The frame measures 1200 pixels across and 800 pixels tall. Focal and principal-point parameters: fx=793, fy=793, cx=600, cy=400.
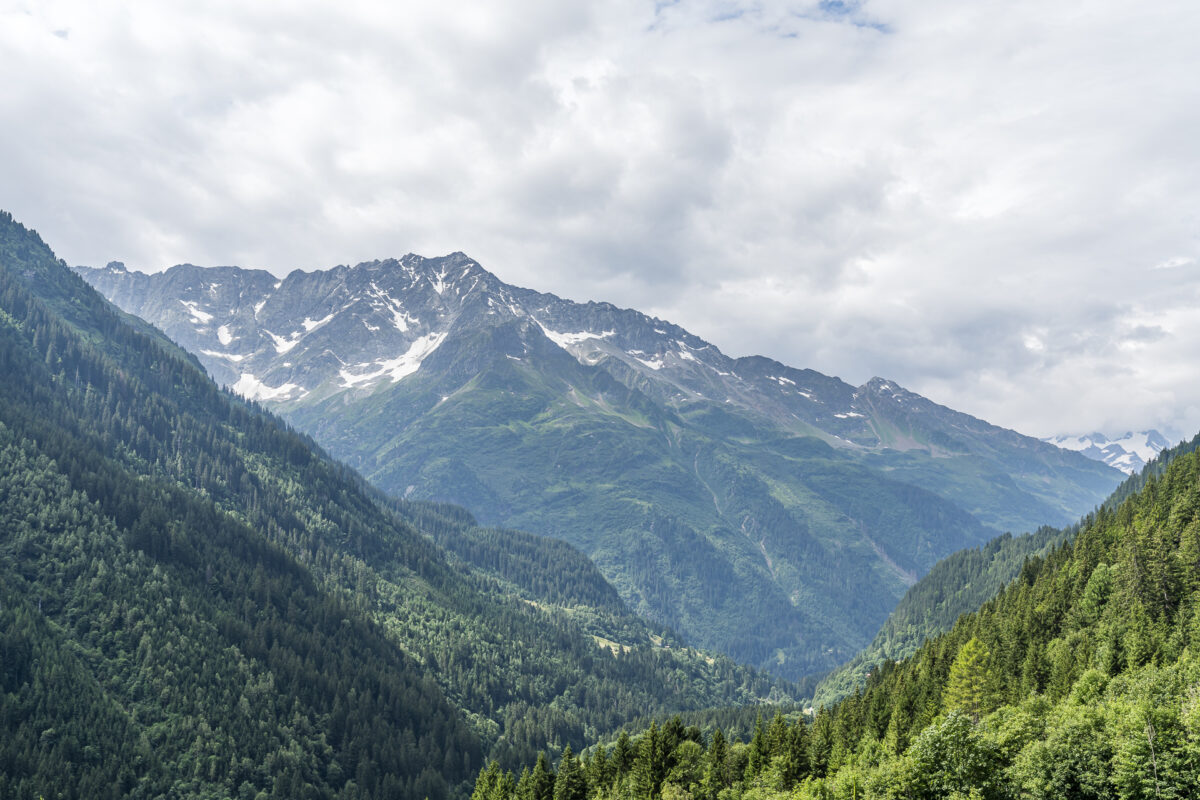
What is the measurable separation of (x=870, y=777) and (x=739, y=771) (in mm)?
35490

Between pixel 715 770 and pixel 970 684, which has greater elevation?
pixel 970 684

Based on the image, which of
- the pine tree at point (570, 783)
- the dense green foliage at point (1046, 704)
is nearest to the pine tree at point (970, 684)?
the dense green foliage at point (1046, 704)

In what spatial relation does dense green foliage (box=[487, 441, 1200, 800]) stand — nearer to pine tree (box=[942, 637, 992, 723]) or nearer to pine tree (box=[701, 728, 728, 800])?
pine tree (box=[942, 637, 992, 723])

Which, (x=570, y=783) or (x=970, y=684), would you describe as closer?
(x=970, y=684)

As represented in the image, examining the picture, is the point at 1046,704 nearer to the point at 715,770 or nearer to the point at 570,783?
the point at 715,770

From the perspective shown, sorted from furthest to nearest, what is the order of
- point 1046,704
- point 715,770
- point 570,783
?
1. point 570,783
2. point 715,770
3. point 1046,704

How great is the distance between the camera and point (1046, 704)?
10444cm

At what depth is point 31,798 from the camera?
6250 inches

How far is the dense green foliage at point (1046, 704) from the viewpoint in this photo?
8244cm

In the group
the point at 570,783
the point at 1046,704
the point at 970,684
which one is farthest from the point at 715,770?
the point at 1046,704

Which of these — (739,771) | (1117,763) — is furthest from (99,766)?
(1117,763)

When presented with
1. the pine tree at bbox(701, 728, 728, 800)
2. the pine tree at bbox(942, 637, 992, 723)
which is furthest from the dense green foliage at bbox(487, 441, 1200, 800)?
the pine tree at bbox(701, 728, 728, 800)

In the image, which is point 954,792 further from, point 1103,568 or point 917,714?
point 1103,568

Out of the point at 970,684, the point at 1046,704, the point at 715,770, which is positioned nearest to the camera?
the point at 1046,704
